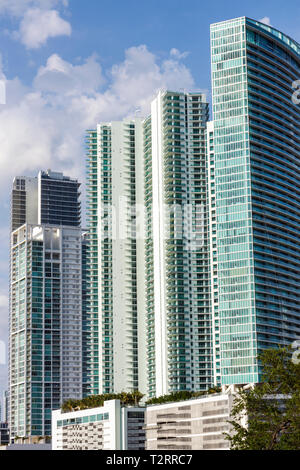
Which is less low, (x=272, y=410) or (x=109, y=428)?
(x=272, y=410)

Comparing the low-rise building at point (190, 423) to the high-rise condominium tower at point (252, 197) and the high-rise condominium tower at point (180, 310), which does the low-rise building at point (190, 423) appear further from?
the high-rise condominium tower at point (180, 310)

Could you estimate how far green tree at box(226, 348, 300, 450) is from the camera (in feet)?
98.9

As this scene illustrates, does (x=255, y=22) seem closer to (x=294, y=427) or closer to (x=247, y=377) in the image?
(x=247, y=377)

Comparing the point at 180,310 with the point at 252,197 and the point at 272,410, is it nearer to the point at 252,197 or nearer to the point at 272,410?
the point at 252,197

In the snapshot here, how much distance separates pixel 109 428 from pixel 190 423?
23158mm

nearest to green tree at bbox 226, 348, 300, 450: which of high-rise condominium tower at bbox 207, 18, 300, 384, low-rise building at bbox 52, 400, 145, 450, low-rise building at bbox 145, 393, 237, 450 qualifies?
low-rise building at bbox 145, 393, 237, 450

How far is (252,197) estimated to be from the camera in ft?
563

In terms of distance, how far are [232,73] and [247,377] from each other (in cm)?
6971

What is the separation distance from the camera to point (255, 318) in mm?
164500

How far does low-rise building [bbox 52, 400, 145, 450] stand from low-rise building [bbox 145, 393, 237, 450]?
8.76 ft

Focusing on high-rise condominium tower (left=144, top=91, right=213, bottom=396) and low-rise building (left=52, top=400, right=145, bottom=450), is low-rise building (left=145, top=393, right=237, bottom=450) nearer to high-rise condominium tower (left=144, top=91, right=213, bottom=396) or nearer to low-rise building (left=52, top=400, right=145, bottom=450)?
low-rise building (left=52, top=400, right=145, bottom=450)

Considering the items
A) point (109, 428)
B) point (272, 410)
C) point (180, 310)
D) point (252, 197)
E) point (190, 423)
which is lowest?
point (109, 428)

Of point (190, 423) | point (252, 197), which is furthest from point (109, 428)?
point (252, 197)
